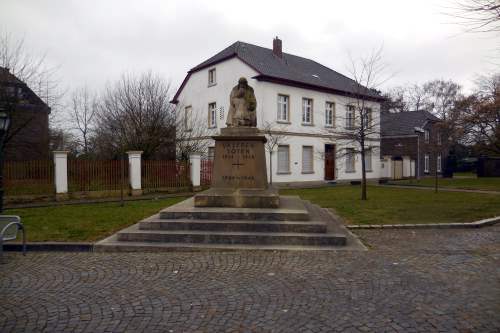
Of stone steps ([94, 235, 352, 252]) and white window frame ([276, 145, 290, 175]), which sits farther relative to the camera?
white window frame ([276, 145, 290, 175])

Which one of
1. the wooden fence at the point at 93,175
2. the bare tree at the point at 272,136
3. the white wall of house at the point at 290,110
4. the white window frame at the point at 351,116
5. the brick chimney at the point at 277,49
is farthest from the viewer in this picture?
the brick chimney at the point at 277,49

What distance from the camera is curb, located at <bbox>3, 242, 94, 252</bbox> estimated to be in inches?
253

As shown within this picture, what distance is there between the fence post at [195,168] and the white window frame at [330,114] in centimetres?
1237

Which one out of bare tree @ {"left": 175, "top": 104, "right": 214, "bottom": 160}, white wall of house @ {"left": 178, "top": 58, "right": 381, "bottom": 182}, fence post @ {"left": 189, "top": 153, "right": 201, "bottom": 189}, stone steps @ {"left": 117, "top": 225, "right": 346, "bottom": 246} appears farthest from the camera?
white wall of house @ {"left": 178, "top": 58, "right": 381, "bottom": 182}

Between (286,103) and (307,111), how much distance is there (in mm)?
2310

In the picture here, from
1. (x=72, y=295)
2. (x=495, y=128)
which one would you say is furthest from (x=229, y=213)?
(x=495, y=128)

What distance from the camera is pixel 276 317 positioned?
11.8 ft

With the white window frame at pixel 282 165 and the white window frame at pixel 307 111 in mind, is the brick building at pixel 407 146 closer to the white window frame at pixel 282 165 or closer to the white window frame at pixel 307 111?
the white window frame at pixel 307 111

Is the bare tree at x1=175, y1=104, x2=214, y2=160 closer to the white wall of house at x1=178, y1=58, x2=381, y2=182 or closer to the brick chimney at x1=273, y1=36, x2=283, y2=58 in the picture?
the white wall of house at x1=178, y1=58, x2=381, y2=182

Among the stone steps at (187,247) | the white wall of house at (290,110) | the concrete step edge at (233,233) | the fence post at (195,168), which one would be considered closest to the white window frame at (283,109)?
the white wall of house at (290,110)

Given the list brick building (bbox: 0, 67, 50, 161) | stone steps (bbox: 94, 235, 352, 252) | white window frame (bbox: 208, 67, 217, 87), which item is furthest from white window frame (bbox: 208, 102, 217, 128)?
stone steps (bbox: 94, 235, 352, 252)

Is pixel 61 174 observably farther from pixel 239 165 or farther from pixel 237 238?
pixel 237 238

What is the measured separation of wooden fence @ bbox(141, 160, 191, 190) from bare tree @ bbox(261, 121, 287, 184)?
18.7 ft

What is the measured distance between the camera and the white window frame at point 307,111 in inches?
1014
